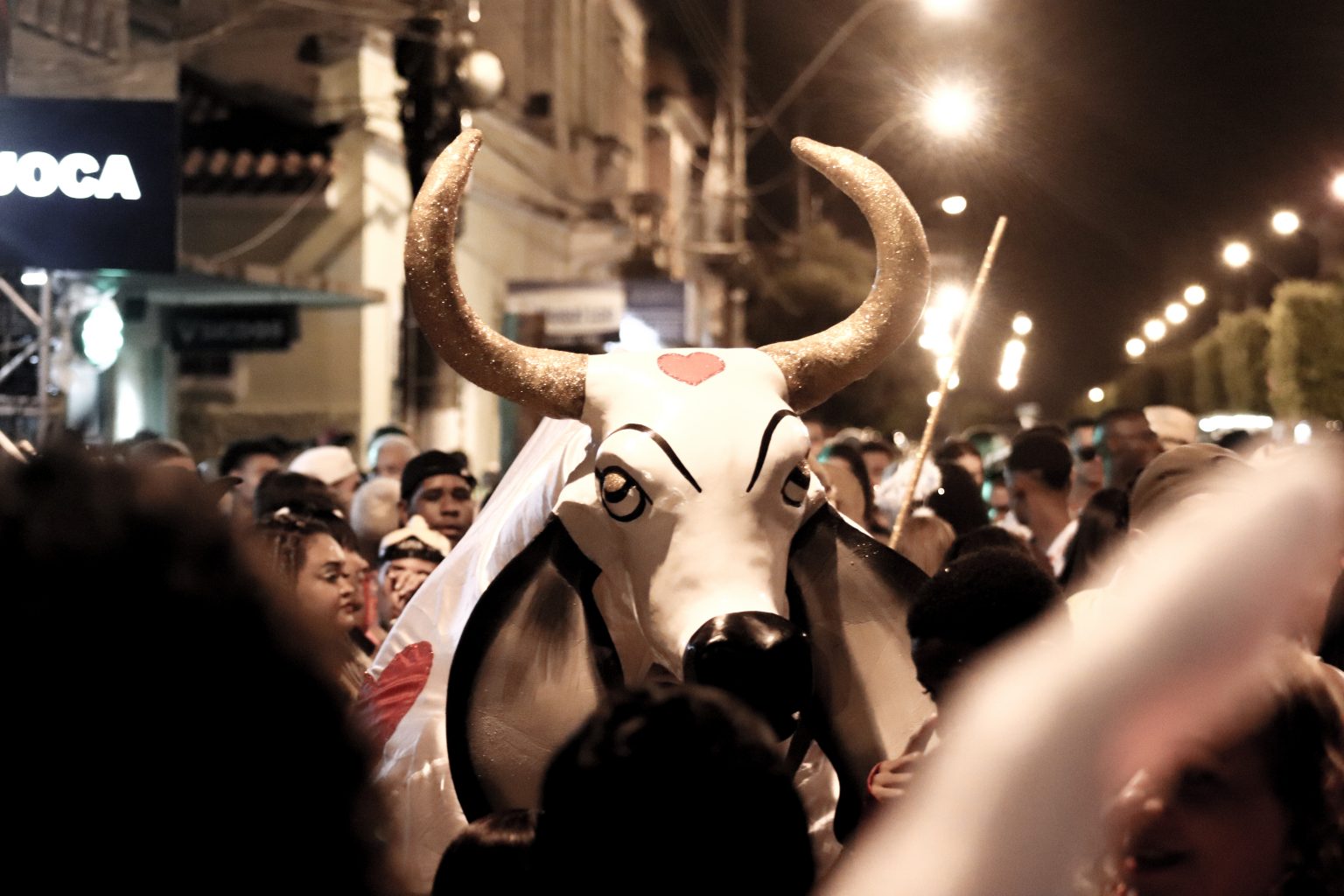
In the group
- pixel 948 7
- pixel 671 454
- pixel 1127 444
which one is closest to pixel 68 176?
pixel 671 454

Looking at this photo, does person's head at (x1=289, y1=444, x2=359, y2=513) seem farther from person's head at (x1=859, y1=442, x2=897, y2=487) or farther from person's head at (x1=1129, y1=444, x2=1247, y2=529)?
person's head at (x1=1129, y1=444, x2=1247, y2=529)

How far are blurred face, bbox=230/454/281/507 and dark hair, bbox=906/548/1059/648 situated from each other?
6.80 meters

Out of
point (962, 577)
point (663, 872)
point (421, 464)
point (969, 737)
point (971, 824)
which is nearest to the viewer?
point (663, 872)

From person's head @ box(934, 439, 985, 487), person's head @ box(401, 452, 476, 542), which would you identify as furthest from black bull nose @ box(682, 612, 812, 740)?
person's head @ box(934, 439, 985, 487)

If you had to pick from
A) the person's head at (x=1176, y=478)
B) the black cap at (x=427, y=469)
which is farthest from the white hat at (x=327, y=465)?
the person's head at (x=1176, y=478)

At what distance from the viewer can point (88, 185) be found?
640cm

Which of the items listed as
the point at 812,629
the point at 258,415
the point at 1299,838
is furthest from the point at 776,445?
the point at 258,415

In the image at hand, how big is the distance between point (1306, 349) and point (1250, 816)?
84.1 feet

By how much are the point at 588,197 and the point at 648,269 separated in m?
2.02

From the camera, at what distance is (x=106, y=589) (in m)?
1.10

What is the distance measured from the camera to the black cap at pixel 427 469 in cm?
716

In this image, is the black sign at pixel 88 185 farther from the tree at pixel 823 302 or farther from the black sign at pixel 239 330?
the tree at pixel 823 302

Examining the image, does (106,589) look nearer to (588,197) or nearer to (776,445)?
(776,445)

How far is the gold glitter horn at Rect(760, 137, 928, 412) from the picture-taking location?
411 centimetres
